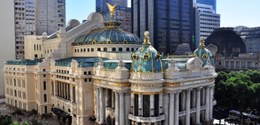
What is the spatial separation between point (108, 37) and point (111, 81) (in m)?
20.3

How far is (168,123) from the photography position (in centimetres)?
5203

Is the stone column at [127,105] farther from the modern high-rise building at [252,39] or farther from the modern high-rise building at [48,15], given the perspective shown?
the modern high-rise building at [252,39]

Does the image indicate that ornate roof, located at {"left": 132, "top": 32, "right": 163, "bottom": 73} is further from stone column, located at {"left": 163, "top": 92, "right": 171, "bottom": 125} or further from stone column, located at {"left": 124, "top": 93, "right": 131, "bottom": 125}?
stone column, located at {"left": 124, "top": 93, "right": 131, "bottom": 125}

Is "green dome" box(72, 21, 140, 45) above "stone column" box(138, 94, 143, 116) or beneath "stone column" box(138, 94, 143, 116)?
above

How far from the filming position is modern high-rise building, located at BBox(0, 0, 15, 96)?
106m

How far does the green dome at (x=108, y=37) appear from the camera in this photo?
70.4 metres

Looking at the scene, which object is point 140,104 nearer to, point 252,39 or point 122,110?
point 122,110

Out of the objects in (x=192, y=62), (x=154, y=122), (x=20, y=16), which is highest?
(x=20, y=16)

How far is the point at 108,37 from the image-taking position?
7056 centimetres

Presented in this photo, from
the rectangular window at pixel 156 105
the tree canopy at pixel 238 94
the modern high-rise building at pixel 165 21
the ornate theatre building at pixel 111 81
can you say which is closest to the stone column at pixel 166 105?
the ornate theatre building at pixel 111 81

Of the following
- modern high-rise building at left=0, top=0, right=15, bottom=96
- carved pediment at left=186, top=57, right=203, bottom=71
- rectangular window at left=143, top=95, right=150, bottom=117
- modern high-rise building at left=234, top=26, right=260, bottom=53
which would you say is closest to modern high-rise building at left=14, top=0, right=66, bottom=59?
modern high-rise building at left=0, top=0, right=15, bottom=96

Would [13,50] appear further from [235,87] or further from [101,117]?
[235,87]

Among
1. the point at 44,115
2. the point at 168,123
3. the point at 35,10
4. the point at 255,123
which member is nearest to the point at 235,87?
the point at 255,123

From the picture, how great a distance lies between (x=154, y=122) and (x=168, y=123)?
3.67 m
